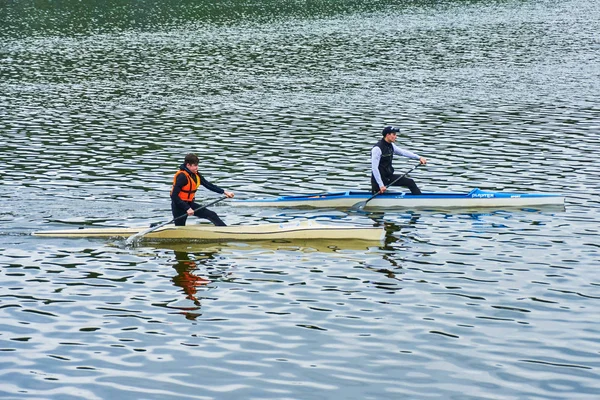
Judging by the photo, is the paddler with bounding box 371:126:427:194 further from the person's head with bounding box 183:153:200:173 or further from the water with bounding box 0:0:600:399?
the person's head with bounding box 183:153:200:173

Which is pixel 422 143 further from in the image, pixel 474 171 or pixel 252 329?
pixel 252 329

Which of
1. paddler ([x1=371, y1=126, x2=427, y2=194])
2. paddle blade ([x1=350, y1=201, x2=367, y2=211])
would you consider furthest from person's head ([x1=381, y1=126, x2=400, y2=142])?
paddle blade ([x1=350, y1=201, x2=367, y2=211])

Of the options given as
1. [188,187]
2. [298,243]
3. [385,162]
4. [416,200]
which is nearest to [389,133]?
[385,162]

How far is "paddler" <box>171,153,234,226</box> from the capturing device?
25891 millimetres

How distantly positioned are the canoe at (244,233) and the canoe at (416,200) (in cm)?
387

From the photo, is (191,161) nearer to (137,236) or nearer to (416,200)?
(137,236)

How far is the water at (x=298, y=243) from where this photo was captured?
17.3 m

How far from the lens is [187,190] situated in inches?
1032

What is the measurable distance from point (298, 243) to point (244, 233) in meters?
1.48

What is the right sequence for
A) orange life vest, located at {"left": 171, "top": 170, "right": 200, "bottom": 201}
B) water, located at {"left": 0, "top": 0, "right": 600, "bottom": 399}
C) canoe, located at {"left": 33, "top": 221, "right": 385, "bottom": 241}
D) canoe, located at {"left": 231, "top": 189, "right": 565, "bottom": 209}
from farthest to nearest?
1. canoe, located at {"left": 231, "top": 189, "right": 565, "bottom": 209}
2. orange life vest, located at {"left": 171, "top": 170, "right": 200, "bottom": 201}
3. canoe, located at {"left": 33, "top": 221, "right": 385, "bottom": 241}
4. water, located at {"left": 0, "top": 0, "right": 600, "bottom": 399}

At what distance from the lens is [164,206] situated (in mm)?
30219

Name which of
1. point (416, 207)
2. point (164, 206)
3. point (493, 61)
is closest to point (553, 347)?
point (416, 207)

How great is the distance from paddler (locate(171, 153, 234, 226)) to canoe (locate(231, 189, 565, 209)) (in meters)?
3.78

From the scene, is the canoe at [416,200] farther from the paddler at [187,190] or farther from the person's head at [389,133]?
the paddler at [187,190]
